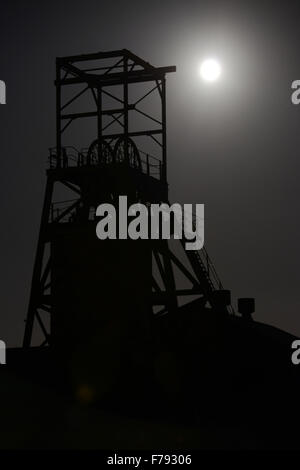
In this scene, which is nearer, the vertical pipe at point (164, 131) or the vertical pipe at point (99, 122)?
the vertical pipe at point (99, 122)

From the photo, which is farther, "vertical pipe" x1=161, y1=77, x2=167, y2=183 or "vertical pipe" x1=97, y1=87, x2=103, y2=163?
"vertical pipe" x1=161, y1=77, x2=167, y2=183

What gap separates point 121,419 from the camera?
39312 millimetres

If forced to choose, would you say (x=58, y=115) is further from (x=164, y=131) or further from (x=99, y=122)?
(x=164, y=131)

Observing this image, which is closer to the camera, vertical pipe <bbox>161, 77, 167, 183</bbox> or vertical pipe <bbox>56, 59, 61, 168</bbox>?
vertical pipe <bbox>56, 59, 61, 168</bbox>

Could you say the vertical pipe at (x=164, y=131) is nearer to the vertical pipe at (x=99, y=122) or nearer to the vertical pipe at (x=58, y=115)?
the vertical pipe at (x=99, y=122)

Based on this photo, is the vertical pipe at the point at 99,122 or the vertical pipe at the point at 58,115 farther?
the vertical pipe at the point at 58,115

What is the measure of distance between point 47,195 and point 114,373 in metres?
9.46

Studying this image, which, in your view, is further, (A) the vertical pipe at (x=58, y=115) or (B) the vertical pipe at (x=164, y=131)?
(B) the vertical pipe at (x=164, y=131)

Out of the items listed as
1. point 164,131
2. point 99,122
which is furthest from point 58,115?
point 164,131

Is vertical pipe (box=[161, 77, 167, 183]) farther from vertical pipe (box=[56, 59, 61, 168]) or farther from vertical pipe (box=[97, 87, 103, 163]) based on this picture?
vertical pipe (box=[56, 59, 61, 168])
